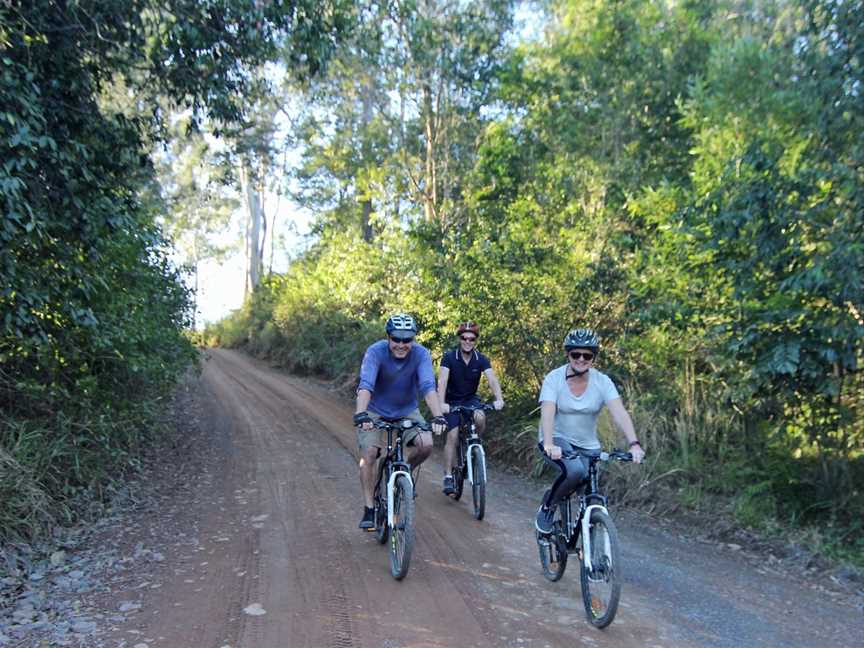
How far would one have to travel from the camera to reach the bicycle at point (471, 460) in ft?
25.1

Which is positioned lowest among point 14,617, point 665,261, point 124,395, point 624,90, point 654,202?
point 14,617

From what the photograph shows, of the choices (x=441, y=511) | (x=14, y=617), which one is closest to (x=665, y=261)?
(x=441, y=511)

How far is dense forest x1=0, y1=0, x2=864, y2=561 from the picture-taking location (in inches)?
277

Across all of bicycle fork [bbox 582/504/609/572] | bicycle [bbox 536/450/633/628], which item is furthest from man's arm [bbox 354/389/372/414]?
bicycle fork [bbox 582/504/609/572]

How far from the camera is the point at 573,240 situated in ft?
39.8

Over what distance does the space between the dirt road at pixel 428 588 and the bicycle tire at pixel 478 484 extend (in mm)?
128

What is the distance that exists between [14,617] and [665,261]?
868 cm

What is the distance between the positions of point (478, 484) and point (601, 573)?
9.63 ft

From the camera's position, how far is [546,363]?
11.4 meters

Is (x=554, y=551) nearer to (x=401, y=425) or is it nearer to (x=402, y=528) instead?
(x=402, y=528)

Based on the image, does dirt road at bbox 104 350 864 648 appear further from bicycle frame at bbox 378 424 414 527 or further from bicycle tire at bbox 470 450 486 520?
bicycle frame at bbox 378 424 414 527

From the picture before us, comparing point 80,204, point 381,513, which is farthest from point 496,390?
point 80,204

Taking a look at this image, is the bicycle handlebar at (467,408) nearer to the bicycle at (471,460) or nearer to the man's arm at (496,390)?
the bicycle at (471,460)

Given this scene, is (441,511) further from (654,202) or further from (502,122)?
(502,122)
